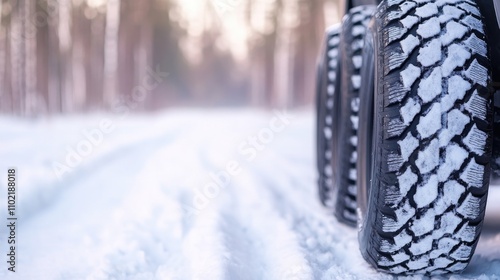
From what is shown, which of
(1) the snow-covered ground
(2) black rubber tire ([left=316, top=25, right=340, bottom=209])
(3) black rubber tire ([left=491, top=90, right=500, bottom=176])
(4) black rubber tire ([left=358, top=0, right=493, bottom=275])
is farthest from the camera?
(2) black rubber tire ([left=316, top=25, right=340, bottom=209])

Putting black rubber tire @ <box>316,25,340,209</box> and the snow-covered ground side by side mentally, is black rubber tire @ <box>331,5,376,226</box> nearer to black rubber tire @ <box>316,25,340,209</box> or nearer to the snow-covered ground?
the snow-covered ground

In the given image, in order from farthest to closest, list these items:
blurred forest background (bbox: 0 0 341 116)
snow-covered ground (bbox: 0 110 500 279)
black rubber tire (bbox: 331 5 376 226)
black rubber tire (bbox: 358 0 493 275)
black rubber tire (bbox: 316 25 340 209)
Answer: blurred forest background (bbox: 0 0 341 116)
black rubber tire (bbox: 316 25 340 209)
black rubber tire (bbox: 331 5 376 226)
snow-covered ground (bbox: 0 110 500 279)
black rubber tire (bbox: 358 0 493 275)

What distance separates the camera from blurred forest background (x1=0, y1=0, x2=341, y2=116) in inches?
923

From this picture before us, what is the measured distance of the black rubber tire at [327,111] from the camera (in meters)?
3.25

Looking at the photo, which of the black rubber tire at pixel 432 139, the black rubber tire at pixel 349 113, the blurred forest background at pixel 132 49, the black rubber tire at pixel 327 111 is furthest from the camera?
the blurred forest background at pixel 132 49

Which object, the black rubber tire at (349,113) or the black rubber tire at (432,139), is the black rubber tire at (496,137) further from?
the black rubber tire at (349,113)

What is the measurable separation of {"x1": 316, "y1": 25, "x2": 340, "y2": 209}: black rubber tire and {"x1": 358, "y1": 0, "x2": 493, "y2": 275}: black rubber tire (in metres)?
1.39

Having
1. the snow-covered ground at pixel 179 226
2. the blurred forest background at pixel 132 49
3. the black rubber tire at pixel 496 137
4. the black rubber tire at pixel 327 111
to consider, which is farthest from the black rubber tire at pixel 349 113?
the blurred forest background at pixel 132 49

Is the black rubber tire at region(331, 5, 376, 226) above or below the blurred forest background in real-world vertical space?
above

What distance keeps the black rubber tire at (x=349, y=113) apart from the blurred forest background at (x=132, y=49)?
51.0 ft

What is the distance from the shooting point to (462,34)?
67.7 inches

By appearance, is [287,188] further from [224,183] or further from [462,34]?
[462,34]

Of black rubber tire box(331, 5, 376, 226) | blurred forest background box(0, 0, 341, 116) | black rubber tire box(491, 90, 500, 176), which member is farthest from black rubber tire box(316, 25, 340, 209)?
blurred forest background box(0, 0, 341, 116)

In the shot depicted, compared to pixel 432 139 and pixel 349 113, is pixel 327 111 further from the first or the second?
pixel 432 139
